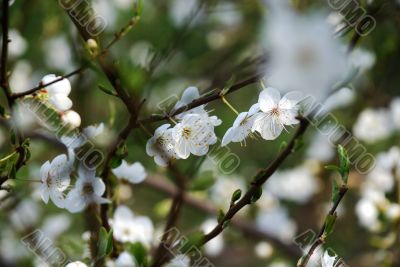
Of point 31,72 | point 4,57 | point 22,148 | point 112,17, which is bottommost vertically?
point 22,148

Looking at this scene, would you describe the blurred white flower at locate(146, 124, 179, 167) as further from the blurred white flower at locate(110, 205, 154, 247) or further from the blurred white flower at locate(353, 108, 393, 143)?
the blurred white flower at locate(353, 108, 393, 143)

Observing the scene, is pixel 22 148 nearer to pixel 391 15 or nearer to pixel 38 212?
pixel 391 15

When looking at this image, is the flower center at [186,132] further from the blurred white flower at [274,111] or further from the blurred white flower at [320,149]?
the blurred white flower at [320,149]

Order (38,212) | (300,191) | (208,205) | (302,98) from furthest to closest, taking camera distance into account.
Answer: (300,191)
(38,212)
(208,205)
(302,98)

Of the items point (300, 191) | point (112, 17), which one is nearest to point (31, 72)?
point (112, 17)

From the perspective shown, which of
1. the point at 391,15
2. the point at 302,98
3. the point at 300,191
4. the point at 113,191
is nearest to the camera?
the point at 302,98

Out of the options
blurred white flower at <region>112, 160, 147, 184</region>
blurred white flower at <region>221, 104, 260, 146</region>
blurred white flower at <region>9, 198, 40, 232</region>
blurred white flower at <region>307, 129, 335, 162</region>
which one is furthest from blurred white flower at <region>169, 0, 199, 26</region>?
blurred white flower at <region>221, 104, 260, 146</region>

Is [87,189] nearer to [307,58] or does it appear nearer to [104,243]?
[104,243]

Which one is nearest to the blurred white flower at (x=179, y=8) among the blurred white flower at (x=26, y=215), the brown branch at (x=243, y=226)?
the brown branch at (x=243, y=226)
